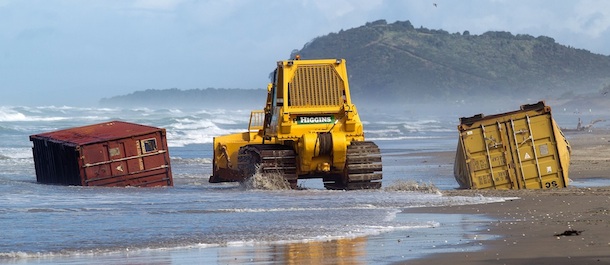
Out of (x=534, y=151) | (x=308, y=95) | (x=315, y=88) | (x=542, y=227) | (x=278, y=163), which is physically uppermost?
(x=315, y=88)

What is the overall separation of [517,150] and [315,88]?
4.01 metres

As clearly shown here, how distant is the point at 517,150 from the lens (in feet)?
72.7

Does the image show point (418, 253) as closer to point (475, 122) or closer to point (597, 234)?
point (597, 234)

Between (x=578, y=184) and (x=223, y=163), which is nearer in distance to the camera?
(x=578, y=184)

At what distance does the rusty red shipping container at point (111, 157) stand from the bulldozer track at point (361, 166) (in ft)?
15.7

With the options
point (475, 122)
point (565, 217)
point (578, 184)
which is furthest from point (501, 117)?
point (565, 217)

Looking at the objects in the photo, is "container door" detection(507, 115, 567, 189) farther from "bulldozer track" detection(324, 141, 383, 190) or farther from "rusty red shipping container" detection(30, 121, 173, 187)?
"rusty red shipping container" detection(30, 121, 173, 187)

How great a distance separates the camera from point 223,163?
84.5 feet

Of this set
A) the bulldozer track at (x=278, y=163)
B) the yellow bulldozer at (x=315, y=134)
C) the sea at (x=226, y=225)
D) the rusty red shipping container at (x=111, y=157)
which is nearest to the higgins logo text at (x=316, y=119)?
the yellow bulldozer at (x=315, y=134)

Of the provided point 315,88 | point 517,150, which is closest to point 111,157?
point 315,88

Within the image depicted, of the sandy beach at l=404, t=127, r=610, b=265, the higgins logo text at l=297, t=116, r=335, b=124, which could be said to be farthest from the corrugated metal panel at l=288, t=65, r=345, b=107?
the sandy beach at l=404, t=127, r=610, b=265

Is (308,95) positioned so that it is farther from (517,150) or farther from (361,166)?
(517,150)

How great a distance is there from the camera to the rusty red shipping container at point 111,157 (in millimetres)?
25344

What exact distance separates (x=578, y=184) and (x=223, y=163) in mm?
7260
